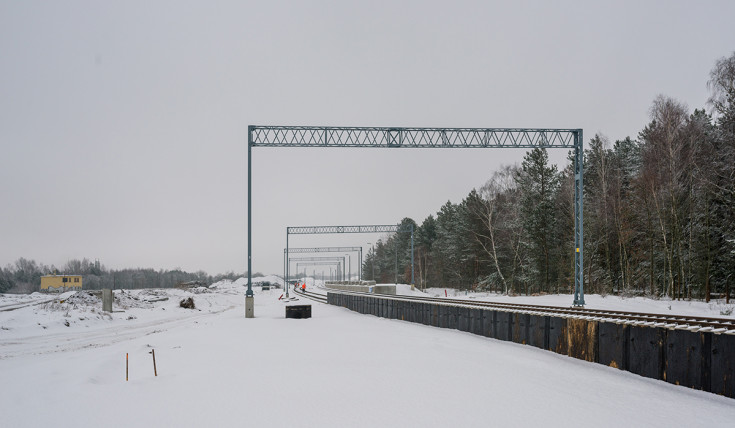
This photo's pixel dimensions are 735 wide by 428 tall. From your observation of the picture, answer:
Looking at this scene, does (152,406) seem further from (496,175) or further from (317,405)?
(496,175)

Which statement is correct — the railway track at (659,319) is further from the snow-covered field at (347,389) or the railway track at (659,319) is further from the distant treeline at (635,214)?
the distant treeline at (635,214)

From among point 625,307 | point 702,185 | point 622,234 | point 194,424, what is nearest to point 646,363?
point 194,424

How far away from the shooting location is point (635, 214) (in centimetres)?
4616

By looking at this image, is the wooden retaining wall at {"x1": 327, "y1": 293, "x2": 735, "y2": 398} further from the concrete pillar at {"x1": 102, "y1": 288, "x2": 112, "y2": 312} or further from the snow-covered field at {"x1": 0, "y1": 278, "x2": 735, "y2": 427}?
the concrete pillar at {"x1": 102, "y1": 288, "x2": 112, "y2": 312}

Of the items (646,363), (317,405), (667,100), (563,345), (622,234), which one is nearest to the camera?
(317,405)

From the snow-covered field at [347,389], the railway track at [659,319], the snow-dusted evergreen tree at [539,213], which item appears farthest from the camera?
the snow-dusted evergreen tree at [539,213]

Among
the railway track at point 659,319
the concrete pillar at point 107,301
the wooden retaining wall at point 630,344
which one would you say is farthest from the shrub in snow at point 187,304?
the railway track at point 659,319

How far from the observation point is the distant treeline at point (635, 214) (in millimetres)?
33688

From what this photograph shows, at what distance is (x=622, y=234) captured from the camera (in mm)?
46406

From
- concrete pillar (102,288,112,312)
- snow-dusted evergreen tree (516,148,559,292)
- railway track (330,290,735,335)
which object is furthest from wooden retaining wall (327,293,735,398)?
snow-dusted evergreen tree (516,148,559,292)

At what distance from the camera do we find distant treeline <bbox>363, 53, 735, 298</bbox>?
33.7m

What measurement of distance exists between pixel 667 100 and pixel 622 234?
15.7 m

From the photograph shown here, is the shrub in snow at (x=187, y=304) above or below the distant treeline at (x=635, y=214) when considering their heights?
below

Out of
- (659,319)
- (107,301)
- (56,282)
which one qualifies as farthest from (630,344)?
(56,282)
